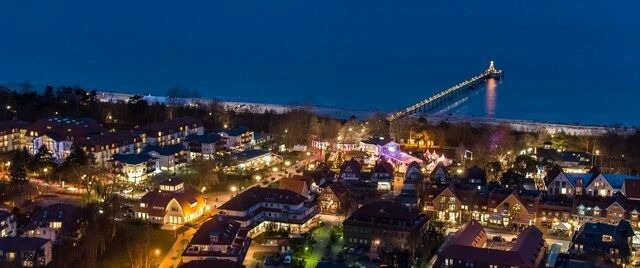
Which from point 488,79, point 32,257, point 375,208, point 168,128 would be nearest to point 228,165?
point 168,128

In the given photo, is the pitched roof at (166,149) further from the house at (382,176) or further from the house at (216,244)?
the house at (216,244)

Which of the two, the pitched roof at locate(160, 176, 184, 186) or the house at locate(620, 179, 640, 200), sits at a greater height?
the house at locate(620, 179, 640, 200)

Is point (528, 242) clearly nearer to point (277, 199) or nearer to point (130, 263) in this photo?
point (277, 199)

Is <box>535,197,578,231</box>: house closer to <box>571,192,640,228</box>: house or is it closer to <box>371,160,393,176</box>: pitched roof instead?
<box>571,192,640,228</box>: house

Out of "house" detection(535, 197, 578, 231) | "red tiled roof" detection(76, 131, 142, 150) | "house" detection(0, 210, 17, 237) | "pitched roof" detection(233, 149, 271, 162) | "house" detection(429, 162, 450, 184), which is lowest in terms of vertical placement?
"house" detection(0, 210, 17, 237)

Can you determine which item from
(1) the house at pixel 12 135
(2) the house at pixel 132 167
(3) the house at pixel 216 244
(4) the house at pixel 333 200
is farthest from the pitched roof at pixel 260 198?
(1) the house at pixel 12 135

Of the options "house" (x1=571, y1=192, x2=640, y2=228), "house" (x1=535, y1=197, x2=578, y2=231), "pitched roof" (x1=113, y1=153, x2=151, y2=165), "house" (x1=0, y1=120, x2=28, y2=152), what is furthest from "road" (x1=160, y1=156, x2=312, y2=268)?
"house" (x1=0, y1=120, x2=28, y2=152)
